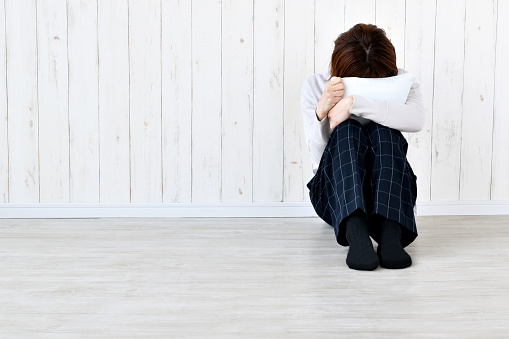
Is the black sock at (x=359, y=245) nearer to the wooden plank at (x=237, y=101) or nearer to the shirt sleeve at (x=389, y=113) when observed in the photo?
the shirt sleeve at (x=389, y=113)

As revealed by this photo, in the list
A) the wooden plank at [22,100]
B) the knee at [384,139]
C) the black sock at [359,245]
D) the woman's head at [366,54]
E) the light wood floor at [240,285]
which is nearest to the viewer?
the light wood floor at [240,285]

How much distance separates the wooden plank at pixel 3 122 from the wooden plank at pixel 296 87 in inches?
48.1

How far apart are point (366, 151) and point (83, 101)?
1.33 metres

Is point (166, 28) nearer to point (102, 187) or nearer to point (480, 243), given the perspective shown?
point (102, 187)

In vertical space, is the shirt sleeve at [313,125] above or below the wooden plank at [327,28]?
below

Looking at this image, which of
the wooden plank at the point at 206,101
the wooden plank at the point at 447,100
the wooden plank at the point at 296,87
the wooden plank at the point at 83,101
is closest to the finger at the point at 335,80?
the wooden plank at the point at 296,87

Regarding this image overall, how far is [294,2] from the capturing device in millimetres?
2406

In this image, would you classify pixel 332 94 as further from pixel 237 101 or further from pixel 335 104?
pixel 237 101

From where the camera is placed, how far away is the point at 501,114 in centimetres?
250

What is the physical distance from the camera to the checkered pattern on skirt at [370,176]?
1.60 metres

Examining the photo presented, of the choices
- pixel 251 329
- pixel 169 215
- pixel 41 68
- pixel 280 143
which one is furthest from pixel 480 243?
pixel 41 68

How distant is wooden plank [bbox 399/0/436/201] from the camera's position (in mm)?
2437

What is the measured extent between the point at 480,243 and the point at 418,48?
97 cm

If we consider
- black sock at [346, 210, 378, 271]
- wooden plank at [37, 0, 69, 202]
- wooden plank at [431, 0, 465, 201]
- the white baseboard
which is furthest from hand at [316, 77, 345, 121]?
wooden plank at [37, 0, 69, 202]
